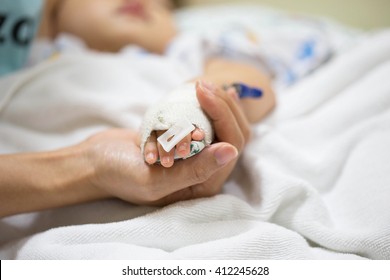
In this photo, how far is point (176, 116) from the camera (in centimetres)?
51

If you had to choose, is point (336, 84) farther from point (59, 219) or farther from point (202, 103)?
point (59, 219)

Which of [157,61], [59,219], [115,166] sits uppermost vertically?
[157,61]

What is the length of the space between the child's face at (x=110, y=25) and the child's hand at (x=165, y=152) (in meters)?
0.67

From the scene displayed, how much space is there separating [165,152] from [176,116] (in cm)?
5

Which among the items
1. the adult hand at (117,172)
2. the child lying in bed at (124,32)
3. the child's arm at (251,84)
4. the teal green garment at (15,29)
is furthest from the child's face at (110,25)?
the adult hand at (117,172)

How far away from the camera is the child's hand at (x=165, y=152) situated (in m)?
0.48

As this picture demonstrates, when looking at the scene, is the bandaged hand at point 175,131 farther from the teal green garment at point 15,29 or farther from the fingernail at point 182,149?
the teal green garment at point 15,29

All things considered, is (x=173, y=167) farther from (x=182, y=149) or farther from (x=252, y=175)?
(x=252, y=175)

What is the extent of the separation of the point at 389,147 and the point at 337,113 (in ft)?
0.45

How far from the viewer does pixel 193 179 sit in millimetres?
502

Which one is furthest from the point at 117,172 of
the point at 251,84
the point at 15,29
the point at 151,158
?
the point at 15,29

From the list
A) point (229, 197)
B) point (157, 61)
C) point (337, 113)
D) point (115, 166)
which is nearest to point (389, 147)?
point (337, 113)

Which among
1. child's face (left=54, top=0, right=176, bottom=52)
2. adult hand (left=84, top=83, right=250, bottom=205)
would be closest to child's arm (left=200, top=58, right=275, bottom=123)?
adult hand (left=84, top=83, right=250, bottom=205)
